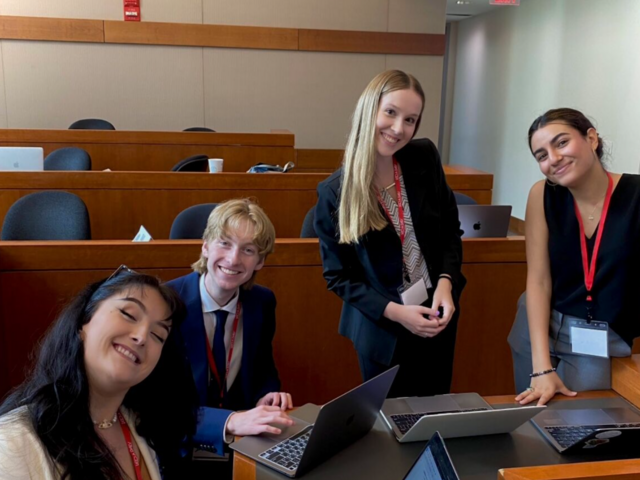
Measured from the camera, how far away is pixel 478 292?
2457 millimetres

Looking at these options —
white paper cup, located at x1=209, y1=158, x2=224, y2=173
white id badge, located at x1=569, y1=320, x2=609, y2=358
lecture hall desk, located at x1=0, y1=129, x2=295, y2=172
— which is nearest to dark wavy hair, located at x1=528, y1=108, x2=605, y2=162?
white id badge, located at x1=569, y1=320, x2=609, y2=358

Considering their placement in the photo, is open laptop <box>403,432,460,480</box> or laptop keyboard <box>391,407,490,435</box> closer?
open laptop <box>403,432,460,480</box>

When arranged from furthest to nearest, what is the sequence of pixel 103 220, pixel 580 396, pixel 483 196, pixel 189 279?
pixel 483 196 < pixel 103 220 < pixel 189 279 < pixel 580 396

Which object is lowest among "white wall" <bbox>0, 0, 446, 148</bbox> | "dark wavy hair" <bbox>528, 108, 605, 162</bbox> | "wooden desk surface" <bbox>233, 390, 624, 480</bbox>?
"wooden desk surface" <bbox>233, 390, 624, 480</bbox>

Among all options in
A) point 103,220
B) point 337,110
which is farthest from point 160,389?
point 337,110

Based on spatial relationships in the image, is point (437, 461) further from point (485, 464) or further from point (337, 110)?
point (337, 110)

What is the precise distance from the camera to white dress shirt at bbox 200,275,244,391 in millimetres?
1645

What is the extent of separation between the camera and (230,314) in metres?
1.67

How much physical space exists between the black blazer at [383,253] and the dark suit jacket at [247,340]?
0.78 ft

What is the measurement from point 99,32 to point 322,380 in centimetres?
571

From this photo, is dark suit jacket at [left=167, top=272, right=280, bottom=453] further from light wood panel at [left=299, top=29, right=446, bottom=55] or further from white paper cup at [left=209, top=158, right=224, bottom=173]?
light wood panel at [left=299, top=29, right=446, bottom=55]

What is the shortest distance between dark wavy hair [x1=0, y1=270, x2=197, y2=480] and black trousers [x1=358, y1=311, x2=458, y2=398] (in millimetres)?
623

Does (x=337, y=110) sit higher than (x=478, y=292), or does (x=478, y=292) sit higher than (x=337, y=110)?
(x=337, y=110)

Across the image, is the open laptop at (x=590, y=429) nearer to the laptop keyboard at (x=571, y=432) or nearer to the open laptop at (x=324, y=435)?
the laptop keyboard at (x=571, y=432)
